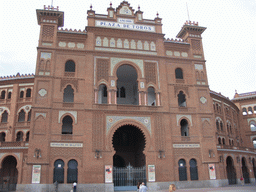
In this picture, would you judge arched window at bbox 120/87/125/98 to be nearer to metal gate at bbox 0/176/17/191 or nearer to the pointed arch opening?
the pointed arch opening

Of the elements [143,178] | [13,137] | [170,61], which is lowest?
[143,178]

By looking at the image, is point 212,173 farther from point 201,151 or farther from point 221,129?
point 221,129

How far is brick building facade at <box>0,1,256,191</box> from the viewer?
24.5 meters

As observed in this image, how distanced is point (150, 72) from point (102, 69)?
5.52 m

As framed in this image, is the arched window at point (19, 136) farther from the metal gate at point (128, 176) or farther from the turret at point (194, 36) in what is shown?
the turret at point (194, 36)

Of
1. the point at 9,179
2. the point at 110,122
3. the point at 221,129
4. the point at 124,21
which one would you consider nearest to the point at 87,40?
the point at 124,21

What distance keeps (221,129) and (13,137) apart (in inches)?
1249

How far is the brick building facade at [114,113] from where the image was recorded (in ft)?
80.3

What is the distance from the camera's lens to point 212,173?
27.1 meters

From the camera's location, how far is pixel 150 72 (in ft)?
96.1

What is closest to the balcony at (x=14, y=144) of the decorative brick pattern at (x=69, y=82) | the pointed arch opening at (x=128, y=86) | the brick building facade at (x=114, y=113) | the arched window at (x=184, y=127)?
the brick building facade at (x=114, y=113)

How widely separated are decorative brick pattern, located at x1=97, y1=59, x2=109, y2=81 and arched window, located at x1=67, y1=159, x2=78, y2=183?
902cm

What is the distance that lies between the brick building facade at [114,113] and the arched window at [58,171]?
9cm

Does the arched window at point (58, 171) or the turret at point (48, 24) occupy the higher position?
the turret at point (48, 24)
